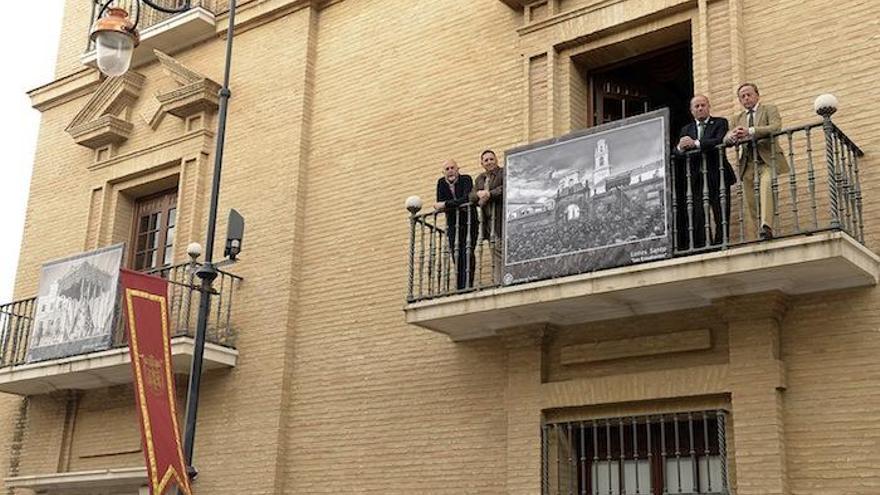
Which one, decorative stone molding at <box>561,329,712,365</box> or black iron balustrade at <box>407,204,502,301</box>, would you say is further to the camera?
black iron balustrade at <box>407,204,502,301</box>

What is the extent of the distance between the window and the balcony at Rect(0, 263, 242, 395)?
83 centimetres

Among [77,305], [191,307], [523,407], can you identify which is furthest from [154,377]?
[77,305]

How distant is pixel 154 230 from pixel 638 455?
804cm

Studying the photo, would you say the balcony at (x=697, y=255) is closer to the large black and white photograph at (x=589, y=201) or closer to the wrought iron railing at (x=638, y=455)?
the large black and white photograph at (x=589, y=201)

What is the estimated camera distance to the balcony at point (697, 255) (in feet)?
27.2

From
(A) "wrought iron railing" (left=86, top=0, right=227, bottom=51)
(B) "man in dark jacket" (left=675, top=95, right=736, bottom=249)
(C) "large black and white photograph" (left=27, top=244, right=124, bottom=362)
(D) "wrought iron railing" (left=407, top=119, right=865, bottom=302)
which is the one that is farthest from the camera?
(A) "wrought iron railing" (left=86, top=0, right=227, bottom=51)

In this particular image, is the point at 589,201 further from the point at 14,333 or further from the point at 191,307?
the point at 14,333

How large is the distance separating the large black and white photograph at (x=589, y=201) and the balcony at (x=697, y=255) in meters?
0.02

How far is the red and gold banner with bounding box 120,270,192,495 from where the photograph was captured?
8.68m

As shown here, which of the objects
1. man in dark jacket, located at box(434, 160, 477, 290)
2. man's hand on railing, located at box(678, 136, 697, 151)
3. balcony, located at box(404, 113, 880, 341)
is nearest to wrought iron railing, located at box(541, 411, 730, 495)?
balcony, located at box(404, 113, 880, 341)

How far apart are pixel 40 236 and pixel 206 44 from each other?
3.80 m

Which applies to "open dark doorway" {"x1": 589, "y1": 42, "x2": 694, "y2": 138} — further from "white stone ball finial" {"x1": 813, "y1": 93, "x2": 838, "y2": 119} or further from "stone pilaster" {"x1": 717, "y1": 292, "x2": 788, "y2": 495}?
"white stone ball finial" {"x1": 813, "y1": 93, "x2": 838, "y2": 119}

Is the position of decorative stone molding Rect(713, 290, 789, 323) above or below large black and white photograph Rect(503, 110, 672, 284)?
below

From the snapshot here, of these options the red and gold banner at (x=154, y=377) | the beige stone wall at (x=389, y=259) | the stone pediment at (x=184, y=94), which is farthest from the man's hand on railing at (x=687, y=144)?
the stone pediment at (x=184, y=94)
